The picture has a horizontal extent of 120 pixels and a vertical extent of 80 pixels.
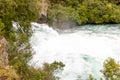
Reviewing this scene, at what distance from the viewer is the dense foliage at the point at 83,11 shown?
23500 mm

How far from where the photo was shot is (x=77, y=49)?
51.4 feet

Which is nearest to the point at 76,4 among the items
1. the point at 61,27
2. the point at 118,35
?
the point at 61,27

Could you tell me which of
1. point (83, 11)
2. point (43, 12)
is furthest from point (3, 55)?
point (83, 11)

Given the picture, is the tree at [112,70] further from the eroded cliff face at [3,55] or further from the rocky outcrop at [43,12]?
A: the rocky outcrop at [43,12]

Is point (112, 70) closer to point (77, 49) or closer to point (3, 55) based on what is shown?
point (3, 55)

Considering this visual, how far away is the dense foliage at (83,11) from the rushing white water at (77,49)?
2.70 m

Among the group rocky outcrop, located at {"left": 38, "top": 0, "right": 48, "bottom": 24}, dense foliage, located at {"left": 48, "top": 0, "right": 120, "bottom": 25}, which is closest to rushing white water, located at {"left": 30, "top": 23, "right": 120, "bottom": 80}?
rocky outcrop, located at {"left": 38, "top": 0, "right": 48, "bottom": 24}

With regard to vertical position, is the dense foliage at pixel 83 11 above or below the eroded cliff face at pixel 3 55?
below

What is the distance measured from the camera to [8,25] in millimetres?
11562

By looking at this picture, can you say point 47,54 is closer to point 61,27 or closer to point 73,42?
point 73,42

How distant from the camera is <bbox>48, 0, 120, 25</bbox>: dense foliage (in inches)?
925

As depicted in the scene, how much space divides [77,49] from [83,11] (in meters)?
10.0

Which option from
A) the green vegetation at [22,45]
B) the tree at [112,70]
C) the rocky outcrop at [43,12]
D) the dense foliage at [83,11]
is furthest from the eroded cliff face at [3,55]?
the dense foliage at [83,11]

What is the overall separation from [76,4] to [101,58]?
12124 millimetres
